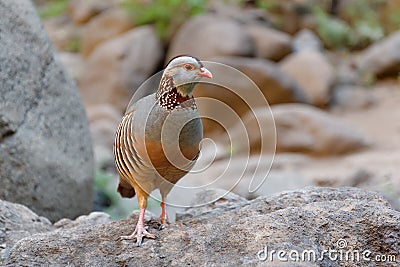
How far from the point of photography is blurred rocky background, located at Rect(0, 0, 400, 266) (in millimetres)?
4746

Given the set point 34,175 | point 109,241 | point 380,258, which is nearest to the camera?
point 380,258

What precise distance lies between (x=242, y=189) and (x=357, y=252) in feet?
Answer: 15.7

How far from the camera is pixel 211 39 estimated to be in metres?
13.2

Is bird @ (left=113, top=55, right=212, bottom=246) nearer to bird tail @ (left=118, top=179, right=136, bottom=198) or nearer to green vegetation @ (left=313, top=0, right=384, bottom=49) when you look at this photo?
bird tail @ (left=118, top=179, right=136, bottom=198)

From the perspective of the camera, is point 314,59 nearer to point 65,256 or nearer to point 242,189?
point 242,189

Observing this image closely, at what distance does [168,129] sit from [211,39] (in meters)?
10.5

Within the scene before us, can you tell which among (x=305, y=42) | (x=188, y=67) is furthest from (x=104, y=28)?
(x=188, y=67)

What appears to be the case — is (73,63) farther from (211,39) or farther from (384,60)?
(384,60)

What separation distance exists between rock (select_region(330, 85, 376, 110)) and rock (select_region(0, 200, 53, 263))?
1124 cm

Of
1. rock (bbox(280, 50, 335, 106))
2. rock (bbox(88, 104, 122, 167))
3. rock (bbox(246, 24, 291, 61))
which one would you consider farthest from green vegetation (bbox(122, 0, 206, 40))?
rock (bbox(88, 104, 122, 167))

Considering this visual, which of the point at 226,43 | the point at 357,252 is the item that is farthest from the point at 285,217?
the point at 226,43

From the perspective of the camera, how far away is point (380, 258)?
2.61 m

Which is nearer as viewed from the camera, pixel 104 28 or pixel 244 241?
pixel 244 241

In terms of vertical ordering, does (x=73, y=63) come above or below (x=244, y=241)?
above
